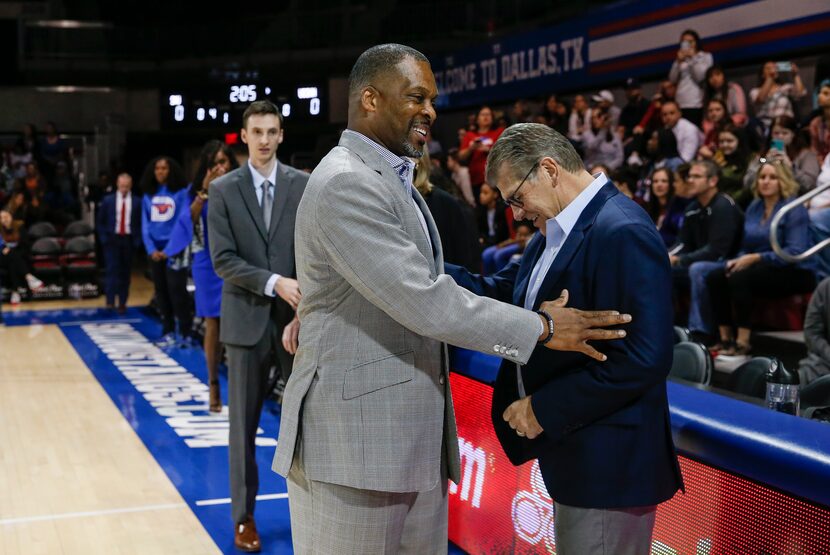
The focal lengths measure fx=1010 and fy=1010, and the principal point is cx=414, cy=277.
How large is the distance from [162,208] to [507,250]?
3227 millimetres

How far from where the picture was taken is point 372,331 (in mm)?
2258

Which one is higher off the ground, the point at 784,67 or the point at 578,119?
the point at 784,67

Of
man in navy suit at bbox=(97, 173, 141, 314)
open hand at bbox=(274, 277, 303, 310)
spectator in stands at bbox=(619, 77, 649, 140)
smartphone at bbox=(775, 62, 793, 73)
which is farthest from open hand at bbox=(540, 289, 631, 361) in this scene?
man in navy suit at bbox=(97, 173, 141, 314)

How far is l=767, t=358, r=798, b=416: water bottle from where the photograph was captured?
3.34 m

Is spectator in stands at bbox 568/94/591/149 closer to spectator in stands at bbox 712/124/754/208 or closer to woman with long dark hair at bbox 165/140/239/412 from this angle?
spectator in stands at bbox 712/124/754/208

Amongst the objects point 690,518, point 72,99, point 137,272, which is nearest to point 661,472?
point 690,518

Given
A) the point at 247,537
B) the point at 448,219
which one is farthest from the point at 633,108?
the point at 247,537

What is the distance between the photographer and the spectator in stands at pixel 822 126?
7523mm

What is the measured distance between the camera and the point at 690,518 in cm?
285

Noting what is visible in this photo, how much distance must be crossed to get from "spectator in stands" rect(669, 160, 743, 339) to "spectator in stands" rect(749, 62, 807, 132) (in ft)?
4.37

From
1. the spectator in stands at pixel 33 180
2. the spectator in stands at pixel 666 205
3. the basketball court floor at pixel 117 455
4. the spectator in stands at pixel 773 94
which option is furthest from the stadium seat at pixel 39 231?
the spectator in stands at pixel 773 94

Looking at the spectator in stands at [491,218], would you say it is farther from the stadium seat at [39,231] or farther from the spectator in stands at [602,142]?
the stadium seat at [39,231]

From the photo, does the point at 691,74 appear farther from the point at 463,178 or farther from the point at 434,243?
the point at 434,243

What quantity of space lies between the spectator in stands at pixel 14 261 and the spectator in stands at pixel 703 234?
8.73 m
